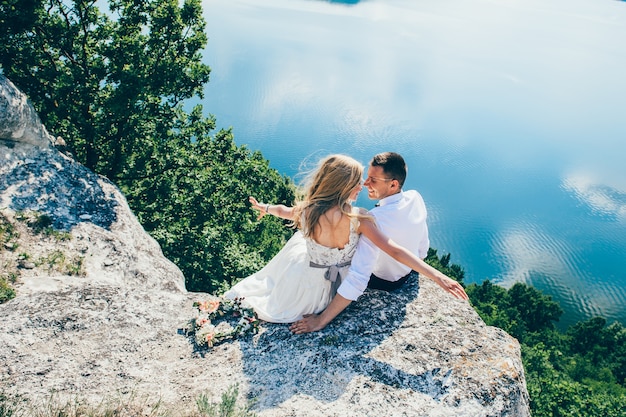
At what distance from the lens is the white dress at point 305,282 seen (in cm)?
554

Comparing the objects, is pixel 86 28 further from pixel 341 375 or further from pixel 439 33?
pixel 439 33

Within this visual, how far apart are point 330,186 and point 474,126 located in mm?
73354

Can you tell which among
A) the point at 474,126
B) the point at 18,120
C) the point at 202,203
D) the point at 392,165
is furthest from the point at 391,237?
the point at 474,126

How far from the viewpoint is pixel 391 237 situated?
18.0 feet

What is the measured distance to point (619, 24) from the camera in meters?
145

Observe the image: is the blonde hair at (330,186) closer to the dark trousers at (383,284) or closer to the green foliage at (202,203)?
the dark trousers at (383,284)

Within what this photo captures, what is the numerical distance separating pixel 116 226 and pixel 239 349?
574cm

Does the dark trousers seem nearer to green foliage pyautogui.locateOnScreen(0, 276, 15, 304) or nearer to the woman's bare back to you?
the woman's bare back

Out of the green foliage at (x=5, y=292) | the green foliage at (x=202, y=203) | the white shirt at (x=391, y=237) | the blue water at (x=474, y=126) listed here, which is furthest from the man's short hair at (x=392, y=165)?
the blue water at (x=474, y=126)

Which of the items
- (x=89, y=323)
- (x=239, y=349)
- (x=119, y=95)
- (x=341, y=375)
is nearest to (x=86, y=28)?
(x=119, y=95)

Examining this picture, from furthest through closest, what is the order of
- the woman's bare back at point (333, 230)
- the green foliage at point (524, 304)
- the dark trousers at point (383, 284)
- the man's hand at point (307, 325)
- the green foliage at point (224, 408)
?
the green foliage at point (524, 304) → the dark trousers at point (383, 284) → the man's hand at point (307, 325) → the woman's bare back at point (333, 230) → the green foliage at point (224, 408)

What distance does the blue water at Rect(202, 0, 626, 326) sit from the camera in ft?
177

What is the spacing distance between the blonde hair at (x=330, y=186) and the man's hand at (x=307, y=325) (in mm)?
1149

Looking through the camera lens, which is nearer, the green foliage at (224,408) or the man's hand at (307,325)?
the green foliage at (224,408)
